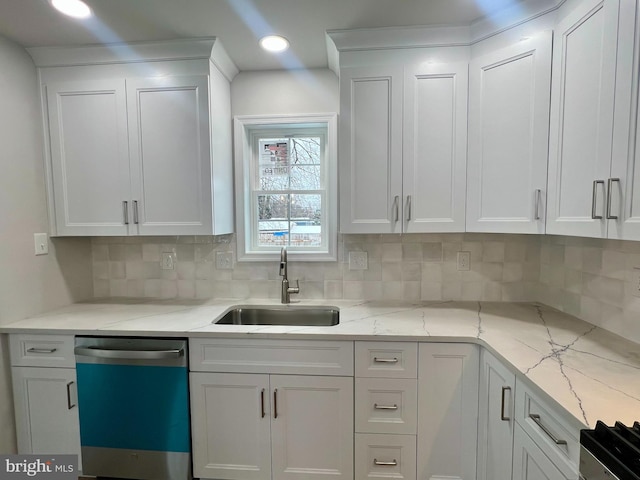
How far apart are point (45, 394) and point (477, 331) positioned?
2.30m

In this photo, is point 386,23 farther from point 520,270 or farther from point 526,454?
point 526,454

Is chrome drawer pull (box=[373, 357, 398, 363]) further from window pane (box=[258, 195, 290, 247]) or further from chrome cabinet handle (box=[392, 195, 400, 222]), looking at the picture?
window pane (box=[258, 195, 290, 247])

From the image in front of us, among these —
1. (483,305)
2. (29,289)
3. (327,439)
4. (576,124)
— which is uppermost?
(576,124)

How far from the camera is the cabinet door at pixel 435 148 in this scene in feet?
5.69

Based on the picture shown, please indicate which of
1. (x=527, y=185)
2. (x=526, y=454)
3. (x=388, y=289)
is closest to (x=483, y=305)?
(x=388, y=289)

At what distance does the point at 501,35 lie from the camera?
160cm

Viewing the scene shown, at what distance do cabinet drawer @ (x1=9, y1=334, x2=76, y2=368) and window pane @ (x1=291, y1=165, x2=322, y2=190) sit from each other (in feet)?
5.21

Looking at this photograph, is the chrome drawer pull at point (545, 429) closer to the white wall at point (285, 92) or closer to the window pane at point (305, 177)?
the window pane at point (305, 177)

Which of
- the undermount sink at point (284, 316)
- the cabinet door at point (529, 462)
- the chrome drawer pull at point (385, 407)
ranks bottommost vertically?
the chrome drawer pull at point (385, 407)

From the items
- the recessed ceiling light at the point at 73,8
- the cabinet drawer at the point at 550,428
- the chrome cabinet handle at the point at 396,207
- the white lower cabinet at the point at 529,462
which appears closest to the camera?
the cabinet drawer at the point at 550,428

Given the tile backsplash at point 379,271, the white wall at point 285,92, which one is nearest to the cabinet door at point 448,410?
the tile backsplash at point 379,271

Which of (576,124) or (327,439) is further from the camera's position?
(327,439)

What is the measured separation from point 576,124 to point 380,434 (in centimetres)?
166

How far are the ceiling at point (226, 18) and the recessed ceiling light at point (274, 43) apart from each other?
0.04m
